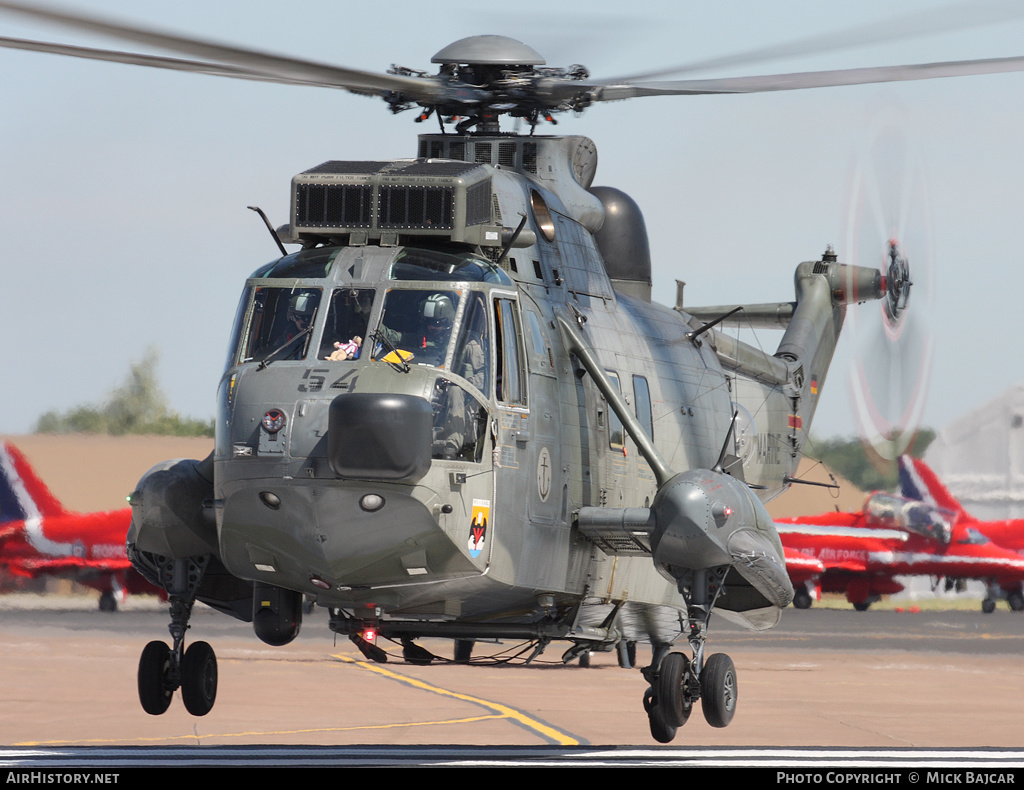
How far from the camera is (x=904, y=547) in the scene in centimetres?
4728

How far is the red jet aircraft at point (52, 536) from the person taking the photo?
41.9 meters

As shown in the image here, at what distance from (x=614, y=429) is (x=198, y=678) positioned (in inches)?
180

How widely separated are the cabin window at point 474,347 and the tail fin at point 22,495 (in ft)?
104

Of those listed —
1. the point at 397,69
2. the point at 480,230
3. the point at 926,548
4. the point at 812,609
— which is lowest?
the point at 812,609

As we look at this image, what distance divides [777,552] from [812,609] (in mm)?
41606

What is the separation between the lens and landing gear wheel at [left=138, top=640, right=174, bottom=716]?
534 inches

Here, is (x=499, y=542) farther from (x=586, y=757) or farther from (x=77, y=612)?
(x=77, y=612)

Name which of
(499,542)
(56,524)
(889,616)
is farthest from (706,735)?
(889,616)

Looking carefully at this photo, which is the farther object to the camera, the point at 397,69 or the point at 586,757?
the point at 586,757

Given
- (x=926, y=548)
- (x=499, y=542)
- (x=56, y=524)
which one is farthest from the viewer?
(x=926, y=548)

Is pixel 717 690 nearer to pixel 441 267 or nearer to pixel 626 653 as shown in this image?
pixel 626 653

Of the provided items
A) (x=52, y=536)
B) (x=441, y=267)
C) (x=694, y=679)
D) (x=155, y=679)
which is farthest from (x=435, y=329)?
(x=52, y=536)

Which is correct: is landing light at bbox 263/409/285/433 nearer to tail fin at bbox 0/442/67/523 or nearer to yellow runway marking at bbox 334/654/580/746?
yellow runway marking at bbox 334/654/580/746

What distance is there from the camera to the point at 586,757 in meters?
15.2
